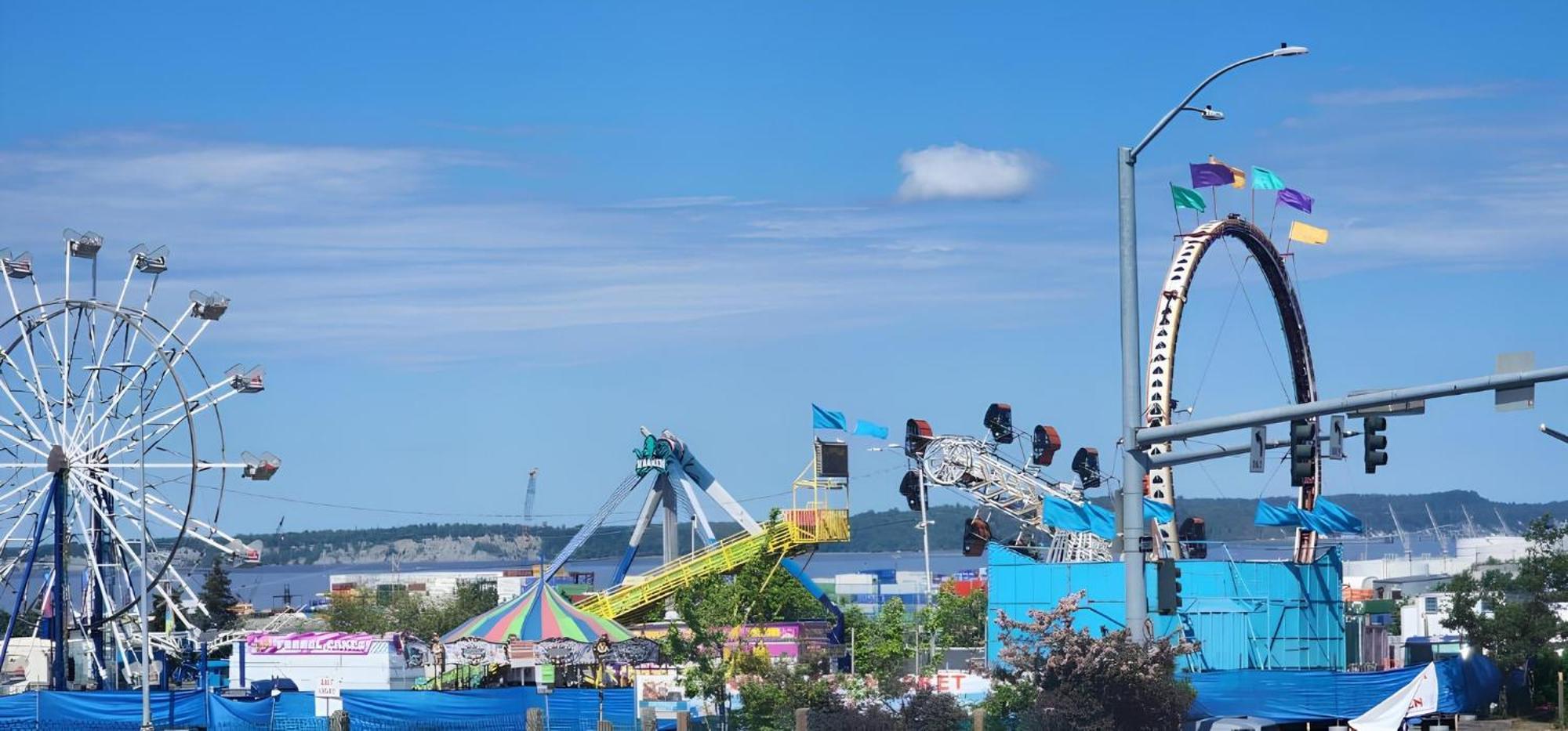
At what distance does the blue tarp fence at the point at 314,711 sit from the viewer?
40.6 m

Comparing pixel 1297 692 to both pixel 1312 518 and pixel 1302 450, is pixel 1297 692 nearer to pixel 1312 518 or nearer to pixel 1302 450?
pixel 1312 518

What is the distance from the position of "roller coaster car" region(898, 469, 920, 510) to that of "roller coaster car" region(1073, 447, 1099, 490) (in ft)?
19.7

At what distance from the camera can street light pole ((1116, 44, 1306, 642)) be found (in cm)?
3041

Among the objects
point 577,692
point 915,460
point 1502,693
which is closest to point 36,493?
point 577,692

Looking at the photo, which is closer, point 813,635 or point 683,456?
A: point 813,635

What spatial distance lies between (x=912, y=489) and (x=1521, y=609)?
2221cm

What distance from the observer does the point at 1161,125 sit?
31.3m

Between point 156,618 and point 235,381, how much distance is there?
100.0ft

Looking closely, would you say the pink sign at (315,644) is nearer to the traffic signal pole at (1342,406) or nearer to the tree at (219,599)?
the traffic signal pole at (1342,406)

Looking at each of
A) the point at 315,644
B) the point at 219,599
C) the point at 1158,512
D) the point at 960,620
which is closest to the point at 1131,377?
the point at 1158,512

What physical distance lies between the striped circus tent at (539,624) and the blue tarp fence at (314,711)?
6.39 m

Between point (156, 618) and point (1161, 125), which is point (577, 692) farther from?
point (156, 618)

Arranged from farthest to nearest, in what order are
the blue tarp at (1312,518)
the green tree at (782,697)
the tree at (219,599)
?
1. the tree at (219,599)
2. the blue tarp at (1312,518)
3. the green tree at (782,697)

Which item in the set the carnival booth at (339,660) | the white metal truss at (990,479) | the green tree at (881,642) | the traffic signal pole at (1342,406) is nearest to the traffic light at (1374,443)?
the traffic signal pole at (1342,406)
